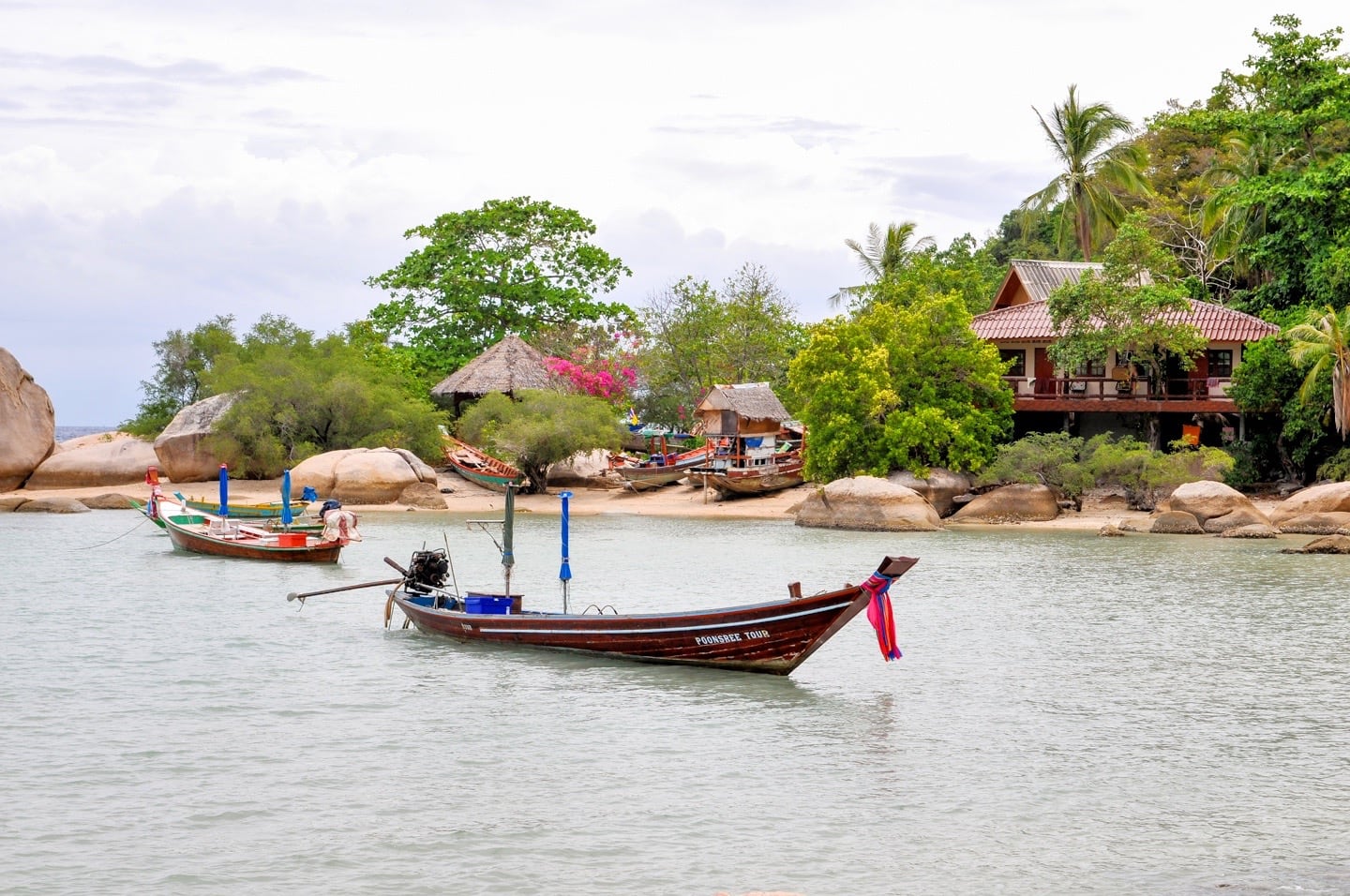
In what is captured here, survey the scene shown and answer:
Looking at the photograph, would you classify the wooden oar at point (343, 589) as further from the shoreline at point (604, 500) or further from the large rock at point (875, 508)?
the shoreline at point (604, 500)

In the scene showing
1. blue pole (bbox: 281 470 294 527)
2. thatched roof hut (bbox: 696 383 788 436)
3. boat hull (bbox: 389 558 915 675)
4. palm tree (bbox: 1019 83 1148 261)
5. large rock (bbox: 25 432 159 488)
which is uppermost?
palm tree (bbox: 1019 83 1148 261)

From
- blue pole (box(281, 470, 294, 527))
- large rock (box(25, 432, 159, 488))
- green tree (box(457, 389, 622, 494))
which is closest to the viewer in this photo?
blue pole (box(281, 470, 294, 527))

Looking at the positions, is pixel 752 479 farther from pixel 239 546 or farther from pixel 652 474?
pixel 239 546

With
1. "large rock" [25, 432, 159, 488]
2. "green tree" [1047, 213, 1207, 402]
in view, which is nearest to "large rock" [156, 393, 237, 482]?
"large rock" [25, 432, 159, 488]

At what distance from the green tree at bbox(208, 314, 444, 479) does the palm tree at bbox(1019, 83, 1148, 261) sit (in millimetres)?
24172

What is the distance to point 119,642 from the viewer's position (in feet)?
71.3

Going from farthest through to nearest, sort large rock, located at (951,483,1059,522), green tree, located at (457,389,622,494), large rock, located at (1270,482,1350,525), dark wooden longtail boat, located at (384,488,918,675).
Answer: green tree, located at (457,389,622,494) → large rock, located at (951,483,1059,522) → large rock, located at (1270,482,1350,525) → dark wooden longtail boat, located at (384,488,918,675)

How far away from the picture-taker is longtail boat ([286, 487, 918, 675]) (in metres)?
17.1

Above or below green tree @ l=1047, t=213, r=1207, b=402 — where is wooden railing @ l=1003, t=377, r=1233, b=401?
below

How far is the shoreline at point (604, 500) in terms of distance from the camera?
136 feet

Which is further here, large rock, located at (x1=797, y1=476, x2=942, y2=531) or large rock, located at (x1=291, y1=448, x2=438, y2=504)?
large rock, located at (x1=291, y1=448, x2=438, y2=504)

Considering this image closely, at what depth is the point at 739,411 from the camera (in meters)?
50.2

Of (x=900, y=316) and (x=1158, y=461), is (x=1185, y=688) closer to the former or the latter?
(x=1158, y=461)

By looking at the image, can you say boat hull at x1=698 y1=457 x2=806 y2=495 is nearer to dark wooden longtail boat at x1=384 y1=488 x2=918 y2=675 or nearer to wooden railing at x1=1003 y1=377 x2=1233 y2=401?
wooden railing at x1=1003 y1=377 x2=1233 y2=401
